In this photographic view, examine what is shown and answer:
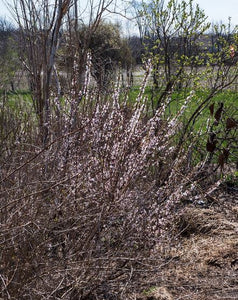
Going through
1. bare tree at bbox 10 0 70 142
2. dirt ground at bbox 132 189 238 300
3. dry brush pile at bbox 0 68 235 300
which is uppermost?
bare tree at bbox 10 0 70 142

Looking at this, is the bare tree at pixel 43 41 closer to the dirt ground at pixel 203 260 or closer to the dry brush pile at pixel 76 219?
the dry brush pile at pixel 76 219

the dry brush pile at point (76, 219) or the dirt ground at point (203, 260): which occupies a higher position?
the dry brush pile at point (76, 219)

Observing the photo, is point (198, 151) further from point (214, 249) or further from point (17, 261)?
point (17, 261)

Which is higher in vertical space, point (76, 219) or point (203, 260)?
point (76, 219)

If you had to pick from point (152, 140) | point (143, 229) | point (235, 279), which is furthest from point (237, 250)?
point (152, 140)

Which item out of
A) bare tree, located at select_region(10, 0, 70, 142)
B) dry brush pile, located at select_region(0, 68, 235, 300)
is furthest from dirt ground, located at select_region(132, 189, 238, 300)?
bare tree, located at select_region(10, 0, 70, 142)

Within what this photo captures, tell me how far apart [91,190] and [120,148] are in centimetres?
47

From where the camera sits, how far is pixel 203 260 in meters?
4.12

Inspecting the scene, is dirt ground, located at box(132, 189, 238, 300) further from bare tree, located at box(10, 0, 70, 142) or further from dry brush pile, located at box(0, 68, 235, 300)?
bare tree, located at box(10, 0, 70, 142)

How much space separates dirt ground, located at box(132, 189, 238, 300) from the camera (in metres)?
3.49

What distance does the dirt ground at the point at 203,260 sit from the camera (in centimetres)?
349

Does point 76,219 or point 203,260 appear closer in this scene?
point 76,219

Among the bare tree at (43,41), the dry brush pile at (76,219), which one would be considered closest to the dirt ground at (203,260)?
the dry brush pile at (76,219)

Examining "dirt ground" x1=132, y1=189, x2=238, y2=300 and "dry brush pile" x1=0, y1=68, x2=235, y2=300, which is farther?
"dirt ground" x1=132, y1=189, x2=238, y2=300
